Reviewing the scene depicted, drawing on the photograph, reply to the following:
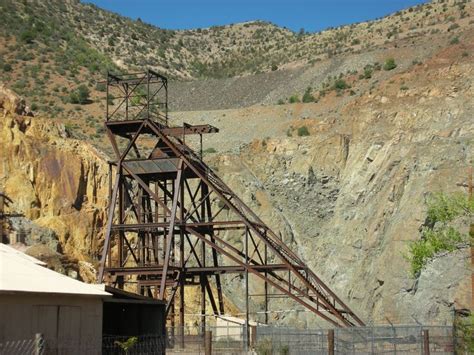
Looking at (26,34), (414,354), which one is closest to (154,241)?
(414,354)

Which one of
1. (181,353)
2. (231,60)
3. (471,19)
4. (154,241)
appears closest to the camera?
(181,353)

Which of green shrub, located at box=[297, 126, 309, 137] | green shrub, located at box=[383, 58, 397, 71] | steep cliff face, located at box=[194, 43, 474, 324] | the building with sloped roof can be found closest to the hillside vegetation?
green shrub, located at box=[383, 58, 397, 71]

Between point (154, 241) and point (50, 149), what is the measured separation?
1551 centimetres

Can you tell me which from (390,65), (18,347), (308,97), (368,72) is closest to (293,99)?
(308,97)

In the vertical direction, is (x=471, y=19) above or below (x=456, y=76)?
above

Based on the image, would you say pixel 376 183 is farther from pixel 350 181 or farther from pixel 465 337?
pixel 465 337

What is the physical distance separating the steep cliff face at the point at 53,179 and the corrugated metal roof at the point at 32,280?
2672cm

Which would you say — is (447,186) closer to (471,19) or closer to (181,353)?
(181,353)

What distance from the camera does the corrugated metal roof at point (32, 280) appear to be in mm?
22875

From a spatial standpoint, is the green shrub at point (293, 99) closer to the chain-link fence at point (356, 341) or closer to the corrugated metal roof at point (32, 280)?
the chain-link fence at point (356, 341)

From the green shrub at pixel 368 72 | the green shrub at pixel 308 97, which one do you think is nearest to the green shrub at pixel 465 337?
the green shrub at pixel 308 97

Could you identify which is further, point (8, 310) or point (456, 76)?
point (456, 76)

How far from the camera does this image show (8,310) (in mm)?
22234

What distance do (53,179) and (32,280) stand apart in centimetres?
3385
